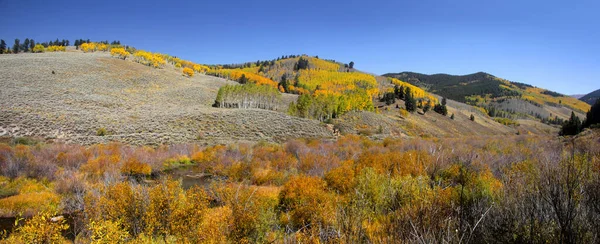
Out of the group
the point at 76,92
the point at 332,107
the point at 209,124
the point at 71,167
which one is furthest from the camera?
the point at 332,107

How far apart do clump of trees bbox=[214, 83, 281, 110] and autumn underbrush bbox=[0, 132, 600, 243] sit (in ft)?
167

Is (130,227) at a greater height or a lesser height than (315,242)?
lesser

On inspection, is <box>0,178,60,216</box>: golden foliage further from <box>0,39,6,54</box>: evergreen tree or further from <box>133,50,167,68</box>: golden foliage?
<box>0,39,6,54</box>: evergreen tree

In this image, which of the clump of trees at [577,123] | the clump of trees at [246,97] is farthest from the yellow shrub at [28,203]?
the clump of trees at [577,123]

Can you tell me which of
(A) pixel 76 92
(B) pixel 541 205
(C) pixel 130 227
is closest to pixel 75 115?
(A) pixel 76 92

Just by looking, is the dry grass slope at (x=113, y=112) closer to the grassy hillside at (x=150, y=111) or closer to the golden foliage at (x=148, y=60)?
the grassy hillside at (x=150, y=111)

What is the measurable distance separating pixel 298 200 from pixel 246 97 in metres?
69.8

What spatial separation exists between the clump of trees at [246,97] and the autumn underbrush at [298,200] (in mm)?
50937

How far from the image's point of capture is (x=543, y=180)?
5.26 m

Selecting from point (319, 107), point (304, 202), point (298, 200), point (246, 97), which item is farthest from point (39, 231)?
point (246, 97)

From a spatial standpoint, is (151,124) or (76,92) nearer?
(151,124)

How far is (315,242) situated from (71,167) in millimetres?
20042

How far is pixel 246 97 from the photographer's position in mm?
78750

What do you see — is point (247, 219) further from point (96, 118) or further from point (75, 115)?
point (75, 115)
